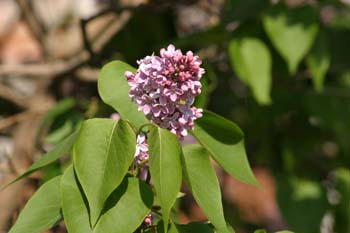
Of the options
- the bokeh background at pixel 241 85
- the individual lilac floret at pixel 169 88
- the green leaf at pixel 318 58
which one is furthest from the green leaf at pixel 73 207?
the green leaf at pixel 318 58

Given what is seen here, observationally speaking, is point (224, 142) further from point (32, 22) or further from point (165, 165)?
point (32, 22)

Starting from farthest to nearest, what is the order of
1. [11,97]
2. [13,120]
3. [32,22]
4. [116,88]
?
[32,22] < [11,97] < [13,120] < [116,88]

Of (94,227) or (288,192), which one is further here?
(288,192)

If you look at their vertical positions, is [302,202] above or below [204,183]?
below

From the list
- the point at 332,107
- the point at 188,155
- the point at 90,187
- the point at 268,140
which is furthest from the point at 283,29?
the point at 90,187

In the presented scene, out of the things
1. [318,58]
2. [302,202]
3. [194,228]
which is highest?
[194,228]

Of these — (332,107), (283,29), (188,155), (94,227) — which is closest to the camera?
(94,227)

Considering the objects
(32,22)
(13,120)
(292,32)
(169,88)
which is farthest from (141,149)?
(32,22)

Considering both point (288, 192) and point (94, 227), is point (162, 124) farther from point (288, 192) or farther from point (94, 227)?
point (288, 192)
